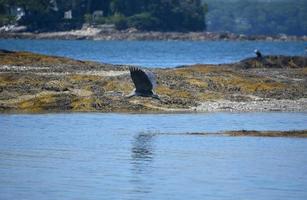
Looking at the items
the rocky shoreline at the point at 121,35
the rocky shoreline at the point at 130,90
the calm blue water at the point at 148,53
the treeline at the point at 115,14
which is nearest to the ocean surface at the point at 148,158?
the rocky shoreline at the point at 130,90

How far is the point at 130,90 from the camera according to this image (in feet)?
107

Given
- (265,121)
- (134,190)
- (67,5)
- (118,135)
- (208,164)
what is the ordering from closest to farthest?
(134,190) < (208,164) < (118,135) < (265,121) < (67,5)

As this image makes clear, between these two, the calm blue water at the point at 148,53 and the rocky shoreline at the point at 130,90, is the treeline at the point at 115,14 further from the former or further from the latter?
the rocky shoreline at the point at 130,90

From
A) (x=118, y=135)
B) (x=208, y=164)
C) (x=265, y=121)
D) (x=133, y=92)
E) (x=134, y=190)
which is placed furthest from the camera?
(x=133, y=92)

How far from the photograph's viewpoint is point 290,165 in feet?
72.3

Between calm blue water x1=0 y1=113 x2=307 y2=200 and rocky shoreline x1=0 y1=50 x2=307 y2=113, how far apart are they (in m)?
0.91

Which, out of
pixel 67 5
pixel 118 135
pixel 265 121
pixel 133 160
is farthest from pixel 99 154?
pixel 67 5

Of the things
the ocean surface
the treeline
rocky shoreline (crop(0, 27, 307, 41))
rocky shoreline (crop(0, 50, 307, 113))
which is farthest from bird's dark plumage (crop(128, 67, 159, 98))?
the treeline

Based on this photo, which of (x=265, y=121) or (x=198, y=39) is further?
(x=198, y=39)

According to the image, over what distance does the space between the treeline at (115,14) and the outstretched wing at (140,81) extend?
102805 mm

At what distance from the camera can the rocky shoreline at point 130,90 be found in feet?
102

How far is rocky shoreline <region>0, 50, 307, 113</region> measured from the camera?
102 ft

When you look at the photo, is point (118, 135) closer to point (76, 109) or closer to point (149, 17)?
point (76, 109)

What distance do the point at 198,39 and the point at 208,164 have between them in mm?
122880
